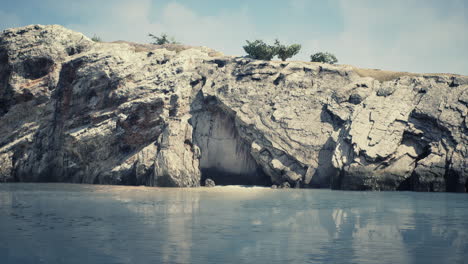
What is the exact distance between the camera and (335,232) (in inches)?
487

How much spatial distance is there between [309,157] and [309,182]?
1587 mm

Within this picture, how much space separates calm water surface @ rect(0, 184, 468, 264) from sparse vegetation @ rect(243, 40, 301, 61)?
18672mm

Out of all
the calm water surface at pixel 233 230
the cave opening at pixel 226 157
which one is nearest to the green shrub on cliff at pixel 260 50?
the cave opening at pixel 226 157

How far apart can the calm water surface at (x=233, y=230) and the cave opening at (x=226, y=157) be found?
992cm

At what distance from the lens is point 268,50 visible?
36750 millimetres

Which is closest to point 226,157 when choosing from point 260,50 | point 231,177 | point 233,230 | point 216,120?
point 231,177

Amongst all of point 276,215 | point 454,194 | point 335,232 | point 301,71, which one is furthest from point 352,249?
point 301,71

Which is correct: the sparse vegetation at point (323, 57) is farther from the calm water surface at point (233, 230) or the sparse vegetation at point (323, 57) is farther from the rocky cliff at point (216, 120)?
the calm water surface at point (233, 230)

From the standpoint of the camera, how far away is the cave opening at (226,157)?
3069cm

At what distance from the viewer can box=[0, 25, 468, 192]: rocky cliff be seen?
2694 cm

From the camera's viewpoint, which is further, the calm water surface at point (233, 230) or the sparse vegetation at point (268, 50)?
the sparse vegetation at point (268, 50)

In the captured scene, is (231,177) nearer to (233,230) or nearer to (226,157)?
(226,157)

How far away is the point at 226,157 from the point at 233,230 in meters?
18.4

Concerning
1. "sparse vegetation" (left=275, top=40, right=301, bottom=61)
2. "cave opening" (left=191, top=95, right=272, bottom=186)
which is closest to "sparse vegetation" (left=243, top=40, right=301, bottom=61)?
"sparse vegetation" (left=275, top=40, right=301, bottom=61)
